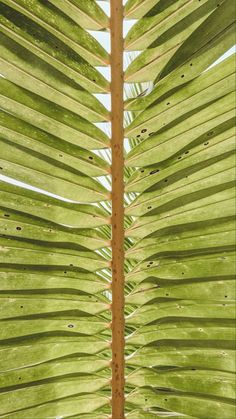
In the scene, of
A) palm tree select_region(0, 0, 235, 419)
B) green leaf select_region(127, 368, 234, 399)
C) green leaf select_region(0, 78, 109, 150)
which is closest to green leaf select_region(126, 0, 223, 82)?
palm tree select_region(0, 0, 235, 419)

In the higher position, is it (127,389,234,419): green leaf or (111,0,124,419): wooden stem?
(111,0,124,419): wooden stem

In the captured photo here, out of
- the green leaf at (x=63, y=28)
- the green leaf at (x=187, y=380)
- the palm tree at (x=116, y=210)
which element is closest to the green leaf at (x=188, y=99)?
the palm tree at (x=116, y=210)

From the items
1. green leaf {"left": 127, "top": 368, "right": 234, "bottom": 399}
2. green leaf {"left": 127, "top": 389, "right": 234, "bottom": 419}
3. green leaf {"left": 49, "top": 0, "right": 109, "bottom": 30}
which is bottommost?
green leaf {"left": 127, "top": 389, "right": 234, "bottom": 419}

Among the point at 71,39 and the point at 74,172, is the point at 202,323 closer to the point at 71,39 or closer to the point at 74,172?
the point at 74,172

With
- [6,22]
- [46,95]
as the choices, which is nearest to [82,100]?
[46,95]

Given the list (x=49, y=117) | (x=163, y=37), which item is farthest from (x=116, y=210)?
(x=163, y=37)

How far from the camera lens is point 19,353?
3.00 ft

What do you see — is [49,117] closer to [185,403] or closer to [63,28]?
[63,28]

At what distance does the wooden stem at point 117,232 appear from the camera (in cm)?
93

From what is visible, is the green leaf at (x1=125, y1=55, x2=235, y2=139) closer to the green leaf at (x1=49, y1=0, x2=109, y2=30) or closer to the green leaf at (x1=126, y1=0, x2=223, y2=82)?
the green leaf at (x1=126, y1=0, x2=223, y2=82)

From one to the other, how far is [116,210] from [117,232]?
0.04 metres

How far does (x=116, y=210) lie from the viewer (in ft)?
3.11

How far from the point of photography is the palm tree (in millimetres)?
854

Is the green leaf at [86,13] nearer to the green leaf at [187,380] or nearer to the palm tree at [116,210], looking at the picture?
the palm tree at [116,210]
